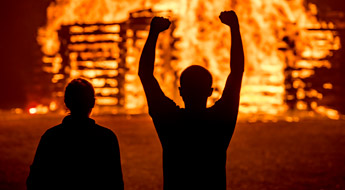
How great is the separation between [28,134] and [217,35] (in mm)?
4571

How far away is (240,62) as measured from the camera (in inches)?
100

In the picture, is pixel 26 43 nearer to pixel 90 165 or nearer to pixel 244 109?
pixel 244 109

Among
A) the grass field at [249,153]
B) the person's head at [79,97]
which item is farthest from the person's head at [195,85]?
the grass field at [249,153]

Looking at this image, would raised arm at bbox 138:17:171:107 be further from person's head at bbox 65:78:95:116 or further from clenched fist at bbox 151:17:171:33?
person's head at bbox 65:78:95:116

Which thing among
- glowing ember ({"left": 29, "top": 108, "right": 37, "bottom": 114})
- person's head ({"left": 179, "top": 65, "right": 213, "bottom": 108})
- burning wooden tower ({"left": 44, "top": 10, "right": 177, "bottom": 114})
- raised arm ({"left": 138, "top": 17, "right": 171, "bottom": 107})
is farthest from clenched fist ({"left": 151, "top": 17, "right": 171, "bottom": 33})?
glowing ember ({"left": 29, "top": 108, "right": 37, "bottom": 114})

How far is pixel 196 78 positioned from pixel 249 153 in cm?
523

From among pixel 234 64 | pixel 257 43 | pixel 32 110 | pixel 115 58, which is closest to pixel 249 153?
pixel 257 43

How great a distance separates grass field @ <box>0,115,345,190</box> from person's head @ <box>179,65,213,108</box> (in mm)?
3299

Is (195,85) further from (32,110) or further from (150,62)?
(32,110)

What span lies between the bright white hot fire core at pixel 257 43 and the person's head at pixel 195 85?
9.19 meters

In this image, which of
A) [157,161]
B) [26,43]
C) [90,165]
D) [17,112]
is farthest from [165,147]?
[26,43]

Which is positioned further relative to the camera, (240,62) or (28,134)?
(28,134)

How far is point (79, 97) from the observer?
8.14 ft

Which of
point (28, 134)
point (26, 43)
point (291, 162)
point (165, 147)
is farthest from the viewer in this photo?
point (26, 43)
